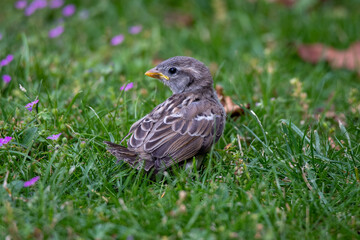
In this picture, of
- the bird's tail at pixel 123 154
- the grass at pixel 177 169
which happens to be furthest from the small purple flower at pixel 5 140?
the bird's tail at pixel 123 154

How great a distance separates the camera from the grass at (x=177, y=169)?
380 cm

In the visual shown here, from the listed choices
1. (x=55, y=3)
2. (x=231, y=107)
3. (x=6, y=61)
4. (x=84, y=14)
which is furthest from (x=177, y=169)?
(x=55, y=3)

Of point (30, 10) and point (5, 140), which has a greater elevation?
point (30, 10)

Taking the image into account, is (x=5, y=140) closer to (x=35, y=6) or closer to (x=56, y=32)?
(x=56, y=32)

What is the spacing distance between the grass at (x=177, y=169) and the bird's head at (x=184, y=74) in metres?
0.29

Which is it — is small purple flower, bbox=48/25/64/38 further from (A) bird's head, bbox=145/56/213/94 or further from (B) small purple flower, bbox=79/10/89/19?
(A) bird's head, bbox=145/56/213/94

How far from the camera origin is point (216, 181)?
15.0 ft

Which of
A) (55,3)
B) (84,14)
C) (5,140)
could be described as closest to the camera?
(5,140)

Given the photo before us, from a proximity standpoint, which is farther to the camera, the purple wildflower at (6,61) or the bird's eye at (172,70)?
the purple wildflower at (6,61)

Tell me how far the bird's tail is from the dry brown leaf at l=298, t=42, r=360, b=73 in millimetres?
4706

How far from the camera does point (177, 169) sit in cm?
488

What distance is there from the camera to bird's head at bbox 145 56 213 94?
5809 millimetres

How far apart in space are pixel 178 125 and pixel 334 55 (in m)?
4.46

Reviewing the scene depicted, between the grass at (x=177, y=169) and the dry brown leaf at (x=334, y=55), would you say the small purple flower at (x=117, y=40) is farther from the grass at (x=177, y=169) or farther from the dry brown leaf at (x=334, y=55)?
the dry brown leaf at (x=334, y=55)
